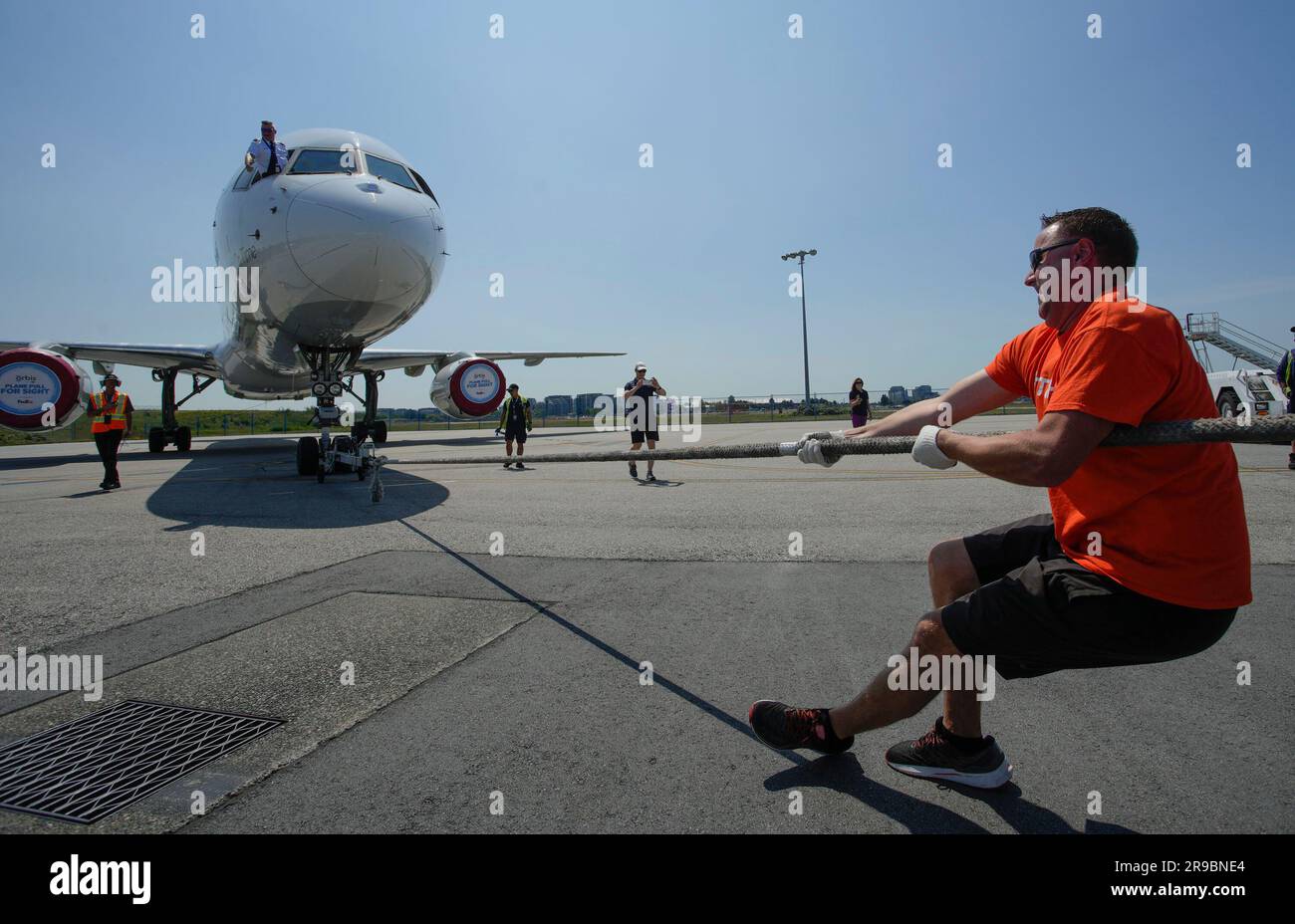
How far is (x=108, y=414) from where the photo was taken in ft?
33.7

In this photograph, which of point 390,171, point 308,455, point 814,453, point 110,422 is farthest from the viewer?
point 308,455

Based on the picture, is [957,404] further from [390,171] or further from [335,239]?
[390,171]

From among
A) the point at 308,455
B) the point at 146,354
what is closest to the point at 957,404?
the point at 308,455

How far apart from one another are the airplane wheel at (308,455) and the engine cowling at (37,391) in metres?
4.43

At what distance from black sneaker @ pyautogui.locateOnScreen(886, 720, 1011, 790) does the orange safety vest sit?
40.2 feet

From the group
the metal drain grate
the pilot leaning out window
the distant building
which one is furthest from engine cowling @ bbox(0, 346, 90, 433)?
the distant building

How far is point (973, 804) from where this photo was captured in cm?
209

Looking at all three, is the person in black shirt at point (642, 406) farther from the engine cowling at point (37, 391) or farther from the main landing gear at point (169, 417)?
the main landing gear at point (169, 417)

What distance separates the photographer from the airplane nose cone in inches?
313

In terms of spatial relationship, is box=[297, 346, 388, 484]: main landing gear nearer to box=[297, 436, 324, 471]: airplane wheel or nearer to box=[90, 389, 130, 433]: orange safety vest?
box=[297, 436, 324, 471]: airplane wheel

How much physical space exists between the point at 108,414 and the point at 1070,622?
12862 millimetres
